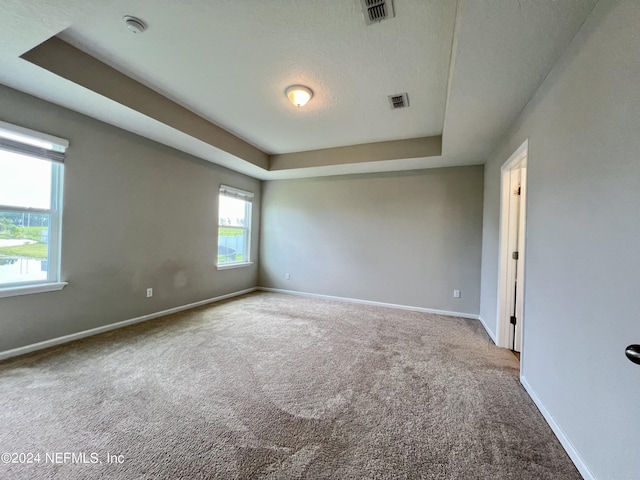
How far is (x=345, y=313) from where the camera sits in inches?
161

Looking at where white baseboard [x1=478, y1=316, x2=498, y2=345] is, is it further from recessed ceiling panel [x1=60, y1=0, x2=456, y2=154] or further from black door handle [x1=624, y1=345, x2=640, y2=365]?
recessed ceiling panel [x1=60, y1=0, x2=456, y2=154]

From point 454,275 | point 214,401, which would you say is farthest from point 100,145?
point 454,275

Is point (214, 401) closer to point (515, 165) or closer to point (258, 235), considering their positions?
point (515, 165)

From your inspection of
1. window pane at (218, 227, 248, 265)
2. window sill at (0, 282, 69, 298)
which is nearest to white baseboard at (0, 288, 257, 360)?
window sill at (0, 282, 69, 298)

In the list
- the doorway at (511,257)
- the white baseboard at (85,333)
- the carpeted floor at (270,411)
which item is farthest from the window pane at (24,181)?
the doorway at (511,257)

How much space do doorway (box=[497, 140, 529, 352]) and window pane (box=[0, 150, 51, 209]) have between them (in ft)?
15.8

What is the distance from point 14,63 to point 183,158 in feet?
6.42

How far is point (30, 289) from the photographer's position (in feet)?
8.09

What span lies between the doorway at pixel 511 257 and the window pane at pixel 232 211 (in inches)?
168

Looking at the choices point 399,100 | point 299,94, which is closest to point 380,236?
point 399,100

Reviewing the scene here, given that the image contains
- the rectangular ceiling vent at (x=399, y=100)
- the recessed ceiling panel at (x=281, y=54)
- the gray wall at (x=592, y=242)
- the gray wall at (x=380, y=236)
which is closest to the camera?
the gray wall at (x=592, y=242)

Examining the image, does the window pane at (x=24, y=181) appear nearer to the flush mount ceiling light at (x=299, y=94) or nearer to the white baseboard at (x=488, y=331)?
the flush mount ceiling light at (x=299, y=94)

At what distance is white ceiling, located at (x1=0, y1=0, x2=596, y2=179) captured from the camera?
1.56 meters

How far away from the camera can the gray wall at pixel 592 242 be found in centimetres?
109
